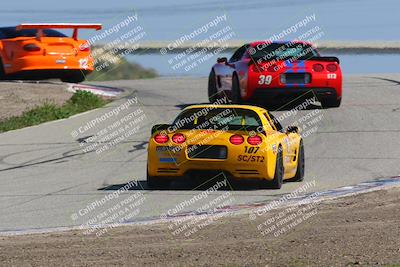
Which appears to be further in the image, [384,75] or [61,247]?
[384,75]

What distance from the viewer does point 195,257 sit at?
8.14 metres

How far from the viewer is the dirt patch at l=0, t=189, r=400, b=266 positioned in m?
7.96

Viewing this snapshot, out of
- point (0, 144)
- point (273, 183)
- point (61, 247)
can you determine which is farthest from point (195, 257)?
point (0, 144)

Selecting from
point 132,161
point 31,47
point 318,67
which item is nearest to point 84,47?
point 31,47

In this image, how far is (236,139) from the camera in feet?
41.1

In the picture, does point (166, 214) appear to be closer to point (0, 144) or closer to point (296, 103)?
point (0, 144)

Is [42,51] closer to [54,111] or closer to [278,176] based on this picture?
[54,111]

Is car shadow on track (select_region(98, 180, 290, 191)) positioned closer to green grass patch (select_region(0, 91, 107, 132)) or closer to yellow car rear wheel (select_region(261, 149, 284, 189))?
yellow car rear wheel (select_region(261, 149, 284, 189))

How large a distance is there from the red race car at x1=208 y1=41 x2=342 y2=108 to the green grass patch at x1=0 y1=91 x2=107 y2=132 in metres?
3.40

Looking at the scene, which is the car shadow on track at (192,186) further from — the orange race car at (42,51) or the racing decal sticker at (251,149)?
the orange race car at (42,51)

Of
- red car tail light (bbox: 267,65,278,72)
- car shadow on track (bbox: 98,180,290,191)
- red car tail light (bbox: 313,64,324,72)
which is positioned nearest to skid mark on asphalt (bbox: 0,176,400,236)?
car shadow on track (bbox: 98,180,290,191)

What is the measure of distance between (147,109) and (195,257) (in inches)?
557

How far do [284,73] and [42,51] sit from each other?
6.64m

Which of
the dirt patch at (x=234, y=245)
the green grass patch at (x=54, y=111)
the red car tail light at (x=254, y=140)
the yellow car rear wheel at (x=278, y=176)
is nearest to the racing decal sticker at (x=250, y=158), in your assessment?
the red car tail light at (x=254, y=140)
